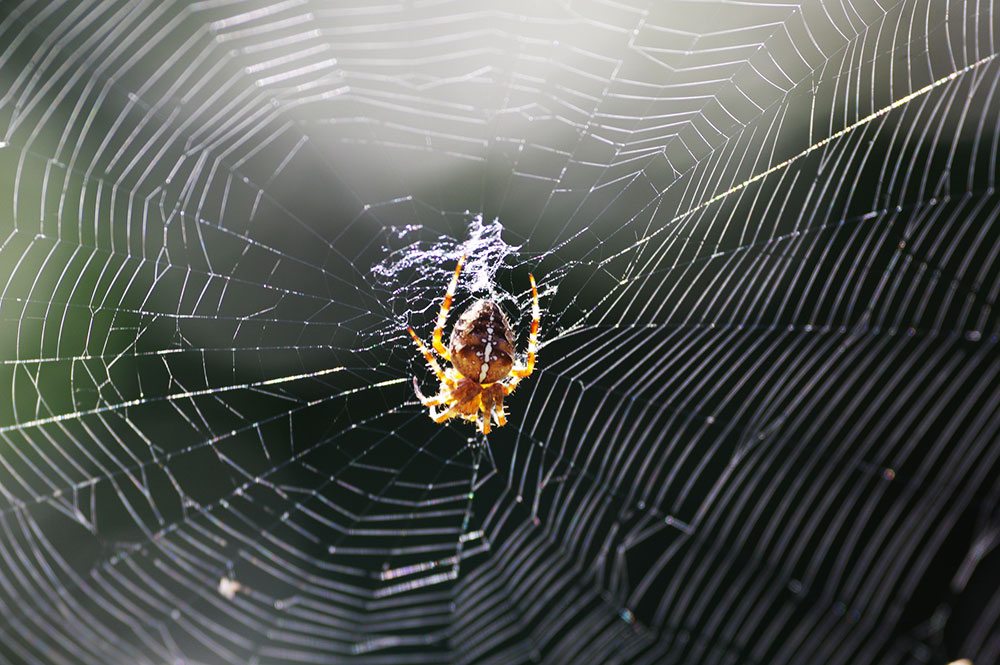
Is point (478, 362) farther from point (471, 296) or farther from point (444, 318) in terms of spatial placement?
point (471, 296)

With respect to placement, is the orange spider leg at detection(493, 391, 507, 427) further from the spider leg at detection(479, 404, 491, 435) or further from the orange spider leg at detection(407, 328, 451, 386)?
the orange spider leg at detection(407, 328, 451, 386)

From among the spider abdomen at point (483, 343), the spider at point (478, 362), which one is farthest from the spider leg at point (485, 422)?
the spider abdomen at point (483, 343)

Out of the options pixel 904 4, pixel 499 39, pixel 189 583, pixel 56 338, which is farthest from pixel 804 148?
pixel 56 338

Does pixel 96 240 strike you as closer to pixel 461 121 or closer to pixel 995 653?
pixel 461 121

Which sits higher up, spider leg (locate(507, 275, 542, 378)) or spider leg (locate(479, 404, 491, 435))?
spider leg (locate(507, 275, 542, 378))

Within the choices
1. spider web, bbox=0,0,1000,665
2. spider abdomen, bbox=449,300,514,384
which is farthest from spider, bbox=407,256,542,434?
spider web, bbox=0,0,1000,665

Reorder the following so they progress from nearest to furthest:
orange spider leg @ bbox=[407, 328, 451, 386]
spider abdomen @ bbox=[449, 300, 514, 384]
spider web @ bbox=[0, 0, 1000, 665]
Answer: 1. spider web @ bbox=[0, 0, 1000, 665]
2. spider abdomen @ bbox=[449, 300, 514, 384]
3. orange spider leg @ bbox=[407, 328, 451, 386]
